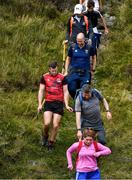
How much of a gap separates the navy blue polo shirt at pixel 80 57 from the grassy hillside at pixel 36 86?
154cm

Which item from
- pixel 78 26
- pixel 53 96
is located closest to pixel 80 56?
pixel 53 96

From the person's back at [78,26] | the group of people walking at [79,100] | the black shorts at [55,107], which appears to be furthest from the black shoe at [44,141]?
the person's back at [78,26]

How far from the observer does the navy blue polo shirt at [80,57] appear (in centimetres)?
1125

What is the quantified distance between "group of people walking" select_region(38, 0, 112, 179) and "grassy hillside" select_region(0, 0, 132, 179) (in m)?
0.61

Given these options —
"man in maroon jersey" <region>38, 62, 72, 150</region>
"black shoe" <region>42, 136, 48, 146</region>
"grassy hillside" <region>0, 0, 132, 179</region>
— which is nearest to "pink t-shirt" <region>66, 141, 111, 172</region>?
"grassy hillside" <region>0, 0, 132, 179</region>

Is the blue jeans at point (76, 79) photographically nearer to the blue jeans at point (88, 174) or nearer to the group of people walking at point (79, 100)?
the group of people walking at point (79, 100)

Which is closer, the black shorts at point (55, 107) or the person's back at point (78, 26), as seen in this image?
the black shorts at point (55, 107)

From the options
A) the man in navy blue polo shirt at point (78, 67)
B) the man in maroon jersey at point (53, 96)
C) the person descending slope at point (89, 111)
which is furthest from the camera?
the man in navy blue polo shirt at point (78, 67)

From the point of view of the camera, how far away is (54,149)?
35.9 ft

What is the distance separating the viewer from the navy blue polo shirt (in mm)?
11250

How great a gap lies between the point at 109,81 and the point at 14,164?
5214mm

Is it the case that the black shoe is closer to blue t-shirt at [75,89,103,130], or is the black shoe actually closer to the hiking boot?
the hiking boot

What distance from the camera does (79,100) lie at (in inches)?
383

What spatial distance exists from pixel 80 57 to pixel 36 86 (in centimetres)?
264
